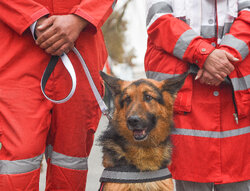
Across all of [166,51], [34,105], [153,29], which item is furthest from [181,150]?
[34,105]

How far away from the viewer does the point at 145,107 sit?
2.90m

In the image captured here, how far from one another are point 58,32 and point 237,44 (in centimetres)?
149

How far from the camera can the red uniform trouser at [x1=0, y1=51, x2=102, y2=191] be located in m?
2.56

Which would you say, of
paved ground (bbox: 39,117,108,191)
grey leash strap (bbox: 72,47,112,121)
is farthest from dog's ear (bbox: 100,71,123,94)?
paved ground (bbox: 39,117,108,191)

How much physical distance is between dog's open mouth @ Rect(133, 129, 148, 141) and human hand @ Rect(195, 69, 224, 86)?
0.66 metres

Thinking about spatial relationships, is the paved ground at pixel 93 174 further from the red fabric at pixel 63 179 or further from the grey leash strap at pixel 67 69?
the grey leash strap at pixel 67 69

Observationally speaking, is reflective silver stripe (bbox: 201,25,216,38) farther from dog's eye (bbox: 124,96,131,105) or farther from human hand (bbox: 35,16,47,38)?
human hand (bbox: 35,16,47,38)

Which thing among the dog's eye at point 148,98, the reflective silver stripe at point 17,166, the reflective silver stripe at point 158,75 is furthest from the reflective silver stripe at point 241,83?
the reflective silver stripe at point 17,166

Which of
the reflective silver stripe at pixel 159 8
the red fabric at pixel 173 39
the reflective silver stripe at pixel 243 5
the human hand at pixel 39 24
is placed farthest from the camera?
the reflective silver stripe at pixel 159 8

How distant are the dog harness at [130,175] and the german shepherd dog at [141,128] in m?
0.03

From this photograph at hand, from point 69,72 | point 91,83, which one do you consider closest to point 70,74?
point 69,72

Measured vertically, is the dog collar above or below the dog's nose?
below

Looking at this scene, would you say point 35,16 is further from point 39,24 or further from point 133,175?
point 133,175

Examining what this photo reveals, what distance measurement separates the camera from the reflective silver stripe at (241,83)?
9.11ft
